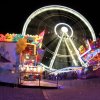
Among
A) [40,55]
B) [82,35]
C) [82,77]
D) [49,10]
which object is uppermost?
[49,10]

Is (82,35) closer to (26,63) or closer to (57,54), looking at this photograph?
(57,54)

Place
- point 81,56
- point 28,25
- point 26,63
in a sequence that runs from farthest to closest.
Answer: point 81,56
point 28,25
point 26,63

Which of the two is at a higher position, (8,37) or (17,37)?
(8,37)

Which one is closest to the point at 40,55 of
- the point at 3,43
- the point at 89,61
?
the point at 3,43

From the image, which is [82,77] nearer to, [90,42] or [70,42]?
[70,42]

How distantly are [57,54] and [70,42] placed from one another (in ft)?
5.85

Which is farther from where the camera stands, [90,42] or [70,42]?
[90,42]

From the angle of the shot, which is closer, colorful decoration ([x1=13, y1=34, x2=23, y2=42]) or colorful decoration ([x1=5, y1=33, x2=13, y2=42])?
colorful decoration ([x1=13, y1=34, x2=23, y2=42])

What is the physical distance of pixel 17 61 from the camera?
2797cm

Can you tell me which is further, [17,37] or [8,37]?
[8,37]

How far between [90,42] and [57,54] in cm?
468

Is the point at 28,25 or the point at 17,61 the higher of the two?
the point at 28,25

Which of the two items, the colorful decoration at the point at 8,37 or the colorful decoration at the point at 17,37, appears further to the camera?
the colorful decoration at the point at 8,37

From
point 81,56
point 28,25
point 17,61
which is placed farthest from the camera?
point 81,56
